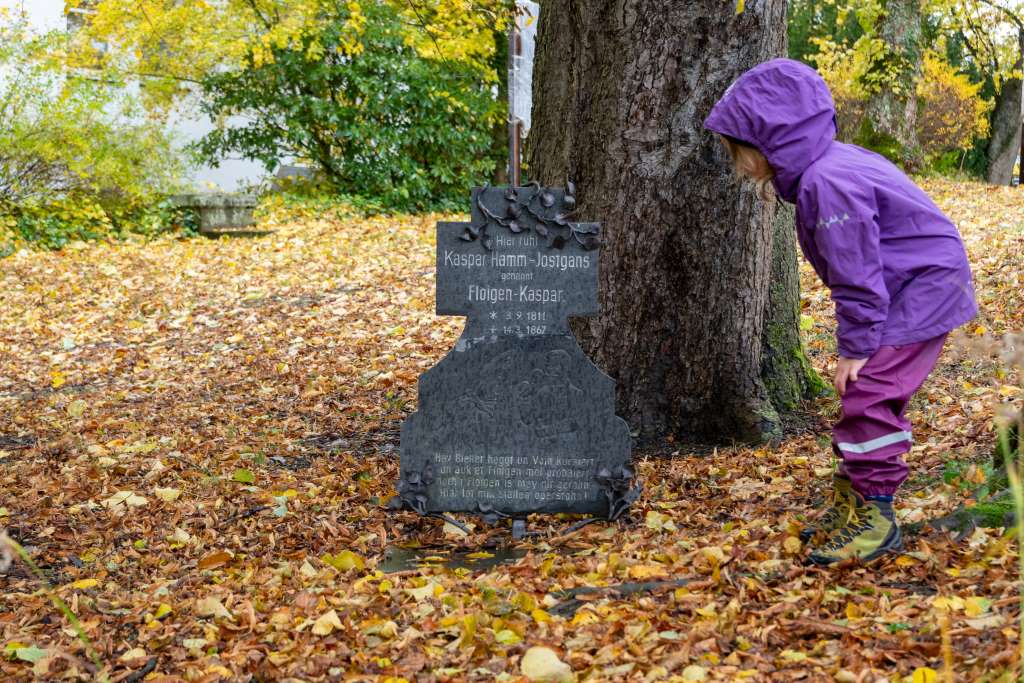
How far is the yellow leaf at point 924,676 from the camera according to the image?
2562 millimetres

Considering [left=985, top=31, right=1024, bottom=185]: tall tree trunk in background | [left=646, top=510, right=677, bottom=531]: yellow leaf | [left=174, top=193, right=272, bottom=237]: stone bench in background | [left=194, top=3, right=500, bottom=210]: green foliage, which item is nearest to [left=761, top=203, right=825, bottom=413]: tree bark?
[left=646, top=510, right=677, bottom=531]: yellow leaf

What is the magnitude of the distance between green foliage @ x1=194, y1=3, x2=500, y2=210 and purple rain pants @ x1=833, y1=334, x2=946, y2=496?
41.0 feet

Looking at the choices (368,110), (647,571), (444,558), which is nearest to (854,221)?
(647,571)

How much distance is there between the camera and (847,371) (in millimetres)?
3250

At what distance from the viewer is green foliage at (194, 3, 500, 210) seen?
49.6ft

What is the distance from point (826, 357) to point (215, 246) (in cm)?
866

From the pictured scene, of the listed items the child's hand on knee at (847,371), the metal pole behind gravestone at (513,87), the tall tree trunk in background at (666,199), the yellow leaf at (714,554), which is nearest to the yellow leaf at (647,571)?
the yellow leaf at (714,554)

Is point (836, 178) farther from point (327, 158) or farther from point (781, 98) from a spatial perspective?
point (327, 158)

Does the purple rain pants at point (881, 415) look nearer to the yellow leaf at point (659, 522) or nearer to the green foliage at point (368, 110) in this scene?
the yellow leaf at point (659, 522)

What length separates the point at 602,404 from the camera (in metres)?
4.37

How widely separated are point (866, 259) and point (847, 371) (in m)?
0.38

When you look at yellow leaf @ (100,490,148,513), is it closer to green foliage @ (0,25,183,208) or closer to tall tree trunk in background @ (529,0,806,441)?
tall tree trunk in background @ (529,0,806,441)

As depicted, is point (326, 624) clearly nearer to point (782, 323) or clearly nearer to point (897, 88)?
point (782, 323)

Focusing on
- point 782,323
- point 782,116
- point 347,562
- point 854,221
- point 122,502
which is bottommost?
point 122,502
